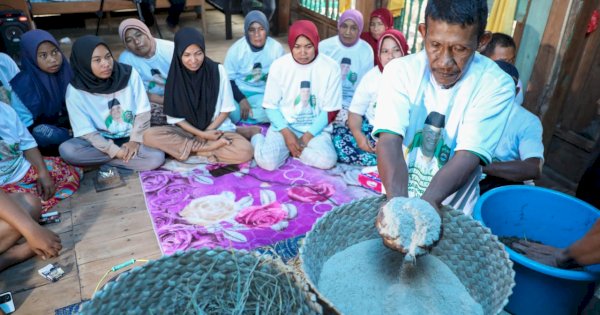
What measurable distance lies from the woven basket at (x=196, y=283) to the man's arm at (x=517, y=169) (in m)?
1.46

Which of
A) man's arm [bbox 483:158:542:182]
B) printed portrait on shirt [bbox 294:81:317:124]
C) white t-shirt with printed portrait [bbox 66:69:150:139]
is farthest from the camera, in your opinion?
printed portrait on shirt [bbox 294:81:317:124]

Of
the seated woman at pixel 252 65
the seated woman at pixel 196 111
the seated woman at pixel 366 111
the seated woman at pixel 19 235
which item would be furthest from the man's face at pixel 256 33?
the seated woman at pixel 19 235

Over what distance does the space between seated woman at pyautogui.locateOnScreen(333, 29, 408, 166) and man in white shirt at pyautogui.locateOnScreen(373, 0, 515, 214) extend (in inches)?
50.0

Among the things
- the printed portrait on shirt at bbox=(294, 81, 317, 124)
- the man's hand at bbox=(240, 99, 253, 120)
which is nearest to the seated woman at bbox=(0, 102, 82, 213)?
the man's hand at bbox=(240, 99, 253, 120)

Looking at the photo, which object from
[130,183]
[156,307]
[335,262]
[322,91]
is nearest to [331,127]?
[322,91]

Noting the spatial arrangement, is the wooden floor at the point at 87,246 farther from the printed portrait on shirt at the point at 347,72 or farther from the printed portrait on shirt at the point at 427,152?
the printed portrait on shirt at the point at 347,72

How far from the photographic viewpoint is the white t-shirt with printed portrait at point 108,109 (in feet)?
8.51

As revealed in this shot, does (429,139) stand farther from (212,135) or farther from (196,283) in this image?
(212,135)

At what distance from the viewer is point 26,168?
2.28 m

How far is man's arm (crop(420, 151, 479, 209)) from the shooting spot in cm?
115

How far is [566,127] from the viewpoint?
8.84 ft

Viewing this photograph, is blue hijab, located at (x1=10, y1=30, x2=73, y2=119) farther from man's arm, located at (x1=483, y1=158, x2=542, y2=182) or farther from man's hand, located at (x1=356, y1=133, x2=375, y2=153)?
man's arm, located at (x1=483, y1=158, x2=542, y2=182)

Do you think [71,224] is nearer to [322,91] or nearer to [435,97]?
[322,91]

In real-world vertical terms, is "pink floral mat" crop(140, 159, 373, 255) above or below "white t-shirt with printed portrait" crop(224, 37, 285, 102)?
below
